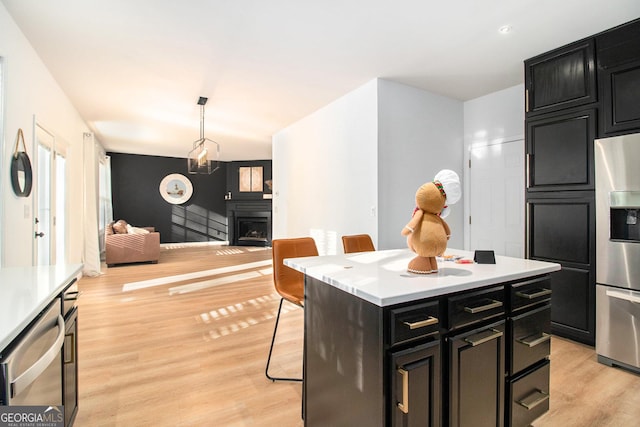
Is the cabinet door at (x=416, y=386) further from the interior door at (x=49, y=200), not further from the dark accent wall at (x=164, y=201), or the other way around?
the dark accent wall at (x=164, y=201)

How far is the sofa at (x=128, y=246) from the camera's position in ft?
20.8

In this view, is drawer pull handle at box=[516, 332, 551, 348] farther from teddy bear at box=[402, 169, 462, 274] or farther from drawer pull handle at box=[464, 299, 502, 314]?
teddy bear at box=[402, 169, 462, 274]

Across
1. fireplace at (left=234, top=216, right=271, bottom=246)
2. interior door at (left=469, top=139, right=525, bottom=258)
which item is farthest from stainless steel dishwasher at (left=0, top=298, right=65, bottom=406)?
fireplace at (left=234, top=216, right=271, bottom=246)

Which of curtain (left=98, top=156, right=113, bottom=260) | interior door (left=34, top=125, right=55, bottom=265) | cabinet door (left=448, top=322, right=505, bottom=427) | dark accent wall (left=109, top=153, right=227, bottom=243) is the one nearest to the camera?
cabinet door (left=448, top=322, right=505, bottom=427)

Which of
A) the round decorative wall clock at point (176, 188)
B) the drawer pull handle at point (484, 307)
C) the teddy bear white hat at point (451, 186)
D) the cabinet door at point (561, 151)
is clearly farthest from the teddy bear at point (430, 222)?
the round decorative wall clock at point (176, 188)

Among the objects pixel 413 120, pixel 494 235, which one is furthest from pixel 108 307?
pixel 494 235

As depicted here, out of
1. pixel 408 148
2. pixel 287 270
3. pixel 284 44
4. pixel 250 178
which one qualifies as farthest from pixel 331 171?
pixel 250 178

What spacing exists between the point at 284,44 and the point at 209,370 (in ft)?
9.07

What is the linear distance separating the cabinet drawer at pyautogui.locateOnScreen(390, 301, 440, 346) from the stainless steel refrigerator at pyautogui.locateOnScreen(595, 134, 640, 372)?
2118mm

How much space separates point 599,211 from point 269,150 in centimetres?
704

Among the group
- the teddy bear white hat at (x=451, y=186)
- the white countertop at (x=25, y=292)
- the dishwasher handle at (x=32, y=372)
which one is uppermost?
the teddy bear white hat at (x=451, y=186)

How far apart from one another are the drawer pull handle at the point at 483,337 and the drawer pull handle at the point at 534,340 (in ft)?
0.67

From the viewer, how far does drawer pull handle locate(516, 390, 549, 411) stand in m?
1.53

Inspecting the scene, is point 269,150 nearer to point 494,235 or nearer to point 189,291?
point 189,291
